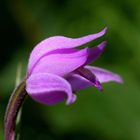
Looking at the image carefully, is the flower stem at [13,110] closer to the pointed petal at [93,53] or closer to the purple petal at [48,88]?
the purple petal at [48,88]

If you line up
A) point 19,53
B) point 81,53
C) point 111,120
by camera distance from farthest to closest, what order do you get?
point 19,53 → point 111,120 → point 81,53

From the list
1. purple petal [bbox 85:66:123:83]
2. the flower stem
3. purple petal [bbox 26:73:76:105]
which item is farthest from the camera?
purple petal [bbox 85:66:123:83]

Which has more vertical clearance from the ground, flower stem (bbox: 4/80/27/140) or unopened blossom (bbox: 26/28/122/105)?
unopened blossom (bbox: 26/28/122/105)

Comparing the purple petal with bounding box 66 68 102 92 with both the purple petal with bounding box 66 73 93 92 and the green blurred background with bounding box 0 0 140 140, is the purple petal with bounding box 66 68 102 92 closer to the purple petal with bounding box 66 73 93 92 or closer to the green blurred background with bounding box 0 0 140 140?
the purple petal with bounding box 66 73 93 92

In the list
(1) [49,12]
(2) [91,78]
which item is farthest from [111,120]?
(2) [91,78]

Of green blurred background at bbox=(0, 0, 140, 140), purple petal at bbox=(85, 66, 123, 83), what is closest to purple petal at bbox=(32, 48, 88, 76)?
purple petal at bbox=(85, 66, 123, 83)

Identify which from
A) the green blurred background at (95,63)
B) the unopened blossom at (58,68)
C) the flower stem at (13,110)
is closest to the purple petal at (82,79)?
the unopened blossom at (58,68)

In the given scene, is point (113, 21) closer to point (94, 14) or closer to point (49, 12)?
point (94, 14)
